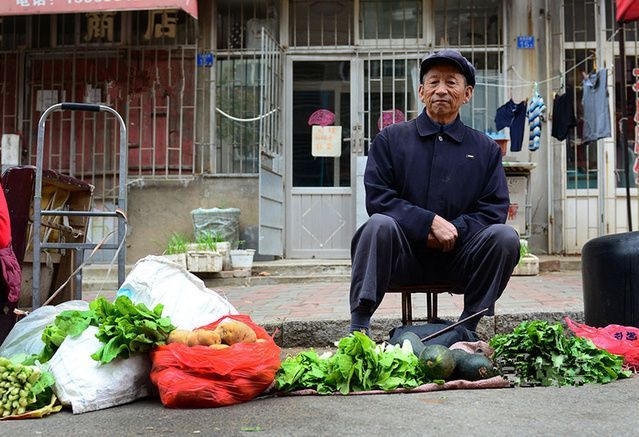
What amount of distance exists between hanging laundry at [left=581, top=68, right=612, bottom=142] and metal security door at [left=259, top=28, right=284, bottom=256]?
386cm

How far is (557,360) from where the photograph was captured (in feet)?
10.3

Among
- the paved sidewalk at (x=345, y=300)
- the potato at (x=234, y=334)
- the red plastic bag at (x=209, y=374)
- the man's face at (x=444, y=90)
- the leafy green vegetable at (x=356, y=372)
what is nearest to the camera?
the red plastic bag at (x=209, y=374)

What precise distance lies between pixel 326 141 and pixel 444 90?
5.57m

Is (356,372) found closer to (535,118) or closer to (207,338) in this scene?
(207,338)

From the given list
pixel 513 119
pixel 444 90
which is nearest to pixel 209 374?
pixel 444 90

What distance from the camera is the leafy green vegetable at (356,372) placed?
302 centimetres

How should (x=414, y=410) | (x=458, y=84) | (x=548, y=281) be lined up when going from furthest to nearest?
1. (x=548, y=281)
2. (x=458, y=84)
3. (x=414, y=410)

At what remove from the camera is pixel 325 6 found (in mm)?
9398

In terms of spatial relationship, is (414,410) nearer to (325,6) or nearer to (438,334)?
(438,334)

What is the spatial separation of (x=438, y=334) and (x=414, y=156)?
990mm

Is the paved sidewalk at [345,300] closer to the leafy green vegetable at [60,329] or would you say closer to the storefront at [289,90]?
the storefront at [289,90]

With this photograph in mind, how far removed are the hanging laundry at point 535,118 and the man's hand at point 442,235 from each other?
5.53 m

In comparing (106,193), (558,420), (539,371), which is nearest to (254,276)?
(106,193)

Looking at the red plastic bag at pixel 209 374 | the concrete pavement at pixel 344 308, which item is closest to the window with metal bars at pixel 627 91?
the concrete pavement at pixel 344 308
